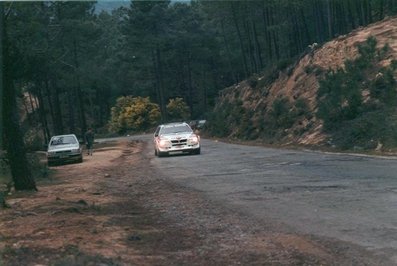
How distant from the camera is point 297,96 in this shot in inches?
1544

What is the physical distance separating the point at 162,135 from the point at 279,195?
57.1 ft

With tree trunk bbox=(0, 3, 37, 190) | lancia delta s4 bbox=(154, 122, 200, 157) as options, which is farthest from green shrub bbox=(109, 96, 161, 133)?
tree trunk bbox=(0, 3, 37, 190)

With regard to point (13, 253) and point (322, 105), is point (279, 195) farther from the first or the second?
point (322, 105)

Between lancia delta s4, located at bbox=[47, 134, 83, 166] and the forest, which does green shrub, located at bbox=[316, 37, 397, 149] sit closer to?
lancia delta s4, located at bbox=[47, 134, 83, 166]

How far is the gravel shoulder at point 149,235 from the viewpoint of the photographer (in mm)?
7387

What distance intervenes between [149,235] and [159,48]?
253 feet

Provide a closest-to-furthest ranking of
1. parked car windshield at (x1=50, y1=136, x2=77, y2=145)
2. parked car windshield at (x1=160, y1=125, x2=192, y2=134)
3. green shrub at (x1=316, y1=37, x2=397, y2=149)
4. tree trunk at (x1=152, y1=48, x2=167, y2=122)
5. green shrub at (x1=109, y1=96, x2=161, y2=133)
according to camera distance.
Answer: green shrub at (x1=316, y1=37, x2=397, y2=149)
parked car windshield at (x1=160, y1=125, x2=192, y2=134)
parked car windshield at (x1=50, y1=136, x2=77, y2=145)
tree trunk at (x1=152, y1=48, x2=167, y2=122)
green shrub at (x1=109, y1=96, x2=161, y2=133)

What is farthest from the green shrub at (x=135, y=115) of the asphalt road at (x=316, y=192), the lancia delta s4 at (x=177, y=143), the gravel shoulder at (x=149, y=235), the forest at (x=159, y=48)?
the gravel shoulder at (x=149, y=235)

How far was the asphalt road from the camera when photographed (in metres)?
8.81

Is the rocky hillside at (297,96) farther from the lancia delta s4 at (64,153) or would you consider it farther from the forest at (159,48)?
the lancia delta s4 at (64,153)

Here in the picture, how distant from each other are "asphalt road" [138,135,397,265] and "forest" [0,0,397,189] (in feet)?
27.4

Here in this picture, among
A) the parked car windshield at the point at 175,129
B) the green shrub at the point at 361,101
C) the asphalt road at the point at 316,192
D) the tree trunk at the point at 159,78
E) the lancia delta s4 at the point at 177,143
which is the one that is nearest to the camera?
the asphalt road at the point at 316,192

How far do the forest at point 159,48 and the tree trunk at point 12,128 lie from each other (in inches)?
153

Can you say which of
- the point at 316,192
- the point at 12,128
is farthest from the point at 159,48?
the point at 316,192
